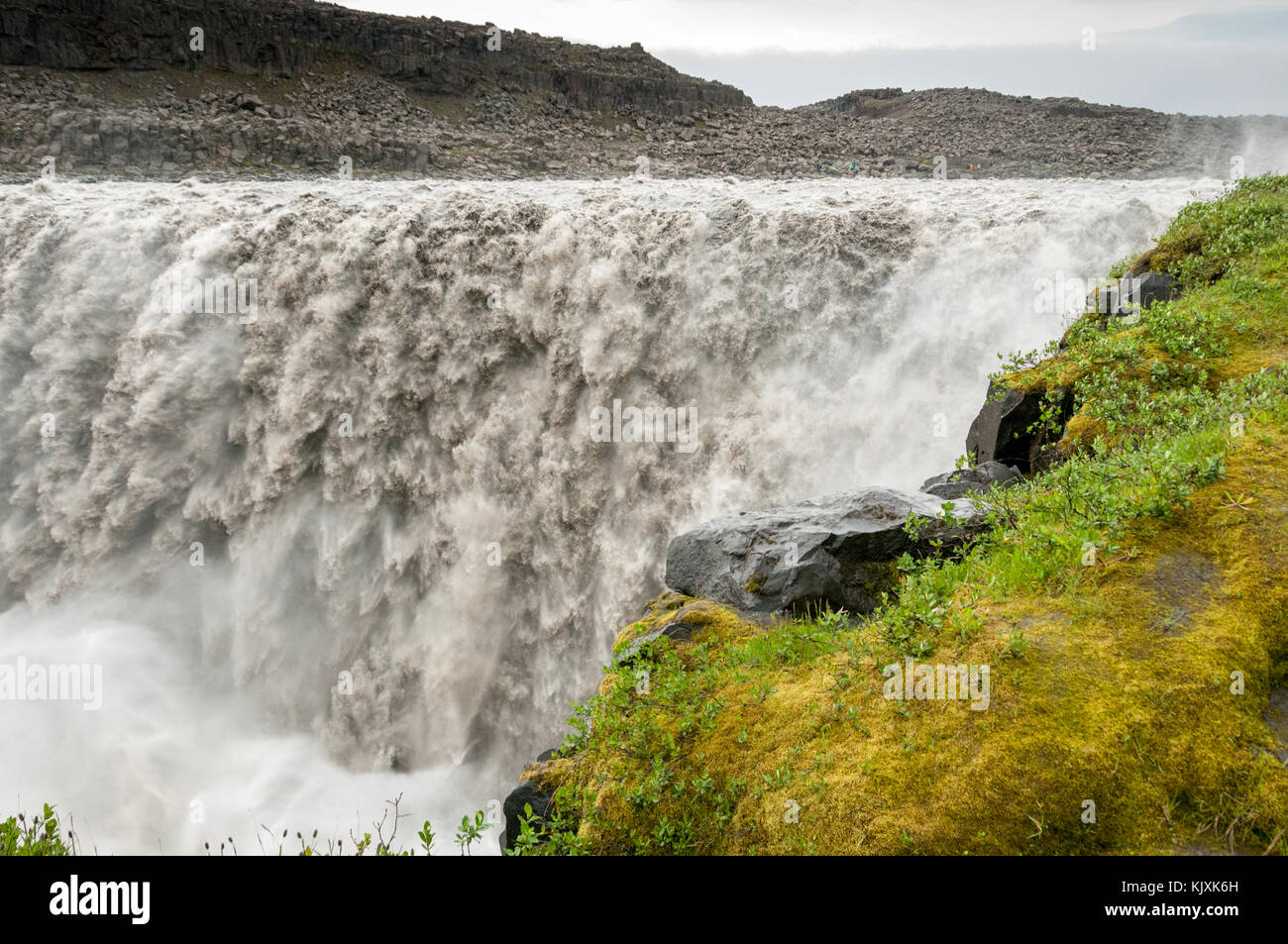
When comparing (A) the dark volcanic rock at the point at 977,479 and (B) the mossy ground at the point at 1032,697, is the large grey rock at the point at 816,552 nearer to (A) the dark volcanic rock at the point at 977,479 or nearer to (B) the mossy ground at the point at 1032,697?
Answer: (B) the mossy ground at the point at 1032,697

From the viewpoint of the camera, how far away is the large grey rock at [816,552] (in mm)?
6602

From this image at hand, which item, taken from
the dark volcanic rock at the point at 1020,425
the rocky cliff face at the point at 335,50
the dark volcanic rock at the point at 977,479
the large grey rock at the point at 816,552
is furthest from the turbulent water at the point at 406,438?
the rocky cliff face at the point at 335,50

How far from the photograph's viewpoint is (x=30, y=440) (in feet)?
50.0

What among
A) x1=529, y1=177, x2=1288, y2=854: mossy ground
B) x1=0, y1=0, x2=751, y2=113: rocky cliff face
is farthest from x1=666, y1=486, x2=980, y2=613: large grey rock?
x1=0, y1=0, x2=751, y2=113: rocky cliff face

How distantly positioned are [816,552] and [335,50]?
186ft

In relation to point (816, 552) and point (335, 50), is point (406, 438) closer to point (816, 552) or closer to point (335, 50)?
point (816, 552)

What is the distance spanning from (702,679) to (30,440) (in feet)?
51.0

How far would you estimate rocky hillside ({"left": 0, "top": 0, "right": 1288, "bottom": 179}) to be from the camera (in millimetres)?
36594

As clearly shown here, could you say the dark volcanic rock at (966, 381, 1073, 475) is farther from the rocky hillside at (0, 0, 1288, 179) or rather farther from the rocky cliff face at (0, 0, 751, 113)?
the rocky cliff face at (0, 0, 751, 113)

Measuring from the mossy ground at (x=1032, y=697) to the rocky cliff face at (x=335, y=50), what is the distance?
52788 millimetres

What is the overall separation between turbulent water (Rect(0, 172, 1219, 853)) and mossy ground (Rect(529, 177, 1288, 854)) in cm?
571

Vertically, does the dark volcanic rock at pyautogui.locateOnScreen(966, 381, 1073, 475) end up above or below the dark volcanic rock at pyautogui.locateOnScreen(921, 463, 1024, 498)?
above

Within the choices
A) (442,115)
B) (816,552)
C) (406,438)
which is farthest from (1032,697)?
(442,115)
